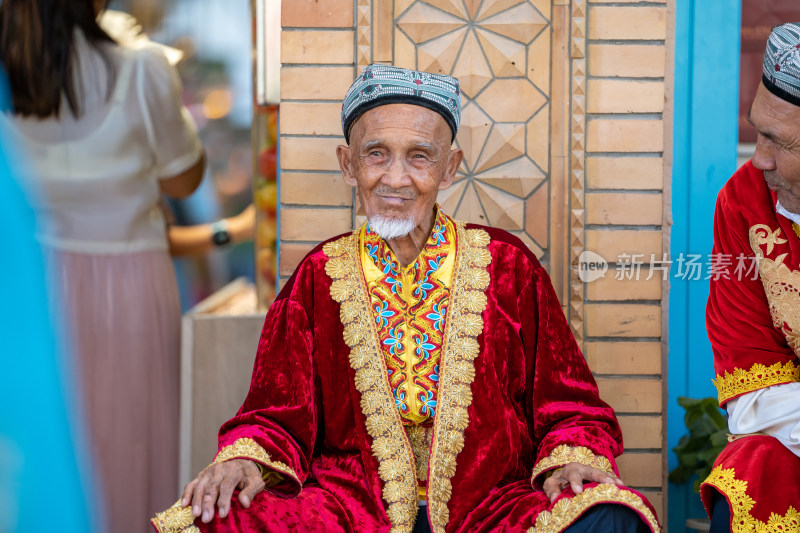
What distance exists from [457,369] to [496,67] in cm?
117

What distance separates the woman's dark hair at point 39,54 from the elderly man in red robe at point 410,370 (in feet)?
4.57

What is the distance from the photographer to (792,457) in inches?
82.4

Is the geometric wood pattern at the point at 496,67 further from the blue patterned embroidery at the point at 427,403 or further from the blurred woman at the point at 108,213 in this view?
the blurred woman at the point at 108,213

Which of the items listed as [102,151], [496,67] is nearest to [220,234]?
[102,151]

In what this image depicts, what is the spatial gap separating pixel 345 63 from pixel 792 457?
1.88m

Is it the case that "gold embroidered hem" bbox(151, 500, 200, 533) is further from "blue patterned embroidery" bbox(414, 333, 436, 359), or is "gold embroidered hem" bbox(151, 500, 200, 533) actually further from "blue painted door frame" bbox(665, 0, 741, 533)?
"blue painted door frame" bbox(665, 0, 741, 533)

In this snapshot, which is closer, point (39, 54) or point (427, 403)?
point (427, 403)

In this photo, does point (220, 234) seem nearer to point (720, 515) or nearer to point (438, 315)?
point (438, 315)

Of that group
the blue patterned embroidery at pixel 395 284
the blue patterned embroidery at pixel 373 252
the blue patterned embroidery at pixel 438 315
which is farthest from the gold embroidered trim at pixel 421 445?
the blue patterned embroidery at pixel 373 252

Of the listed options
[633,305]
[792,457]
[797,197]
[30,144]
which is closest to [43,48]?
[30,144]

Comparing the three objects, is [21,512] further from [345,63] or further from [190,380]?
[345,63]

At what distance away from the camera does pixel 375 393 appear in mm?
2348

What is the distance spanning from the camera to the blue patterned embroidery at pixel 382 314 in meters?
2.42

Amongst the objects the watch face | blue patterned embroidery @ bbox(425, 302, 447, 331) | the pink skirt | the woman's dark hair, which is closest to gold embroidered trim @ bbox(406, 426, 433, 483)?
blue patterned embroidery @ bbox(425, 302, 447, 331)
